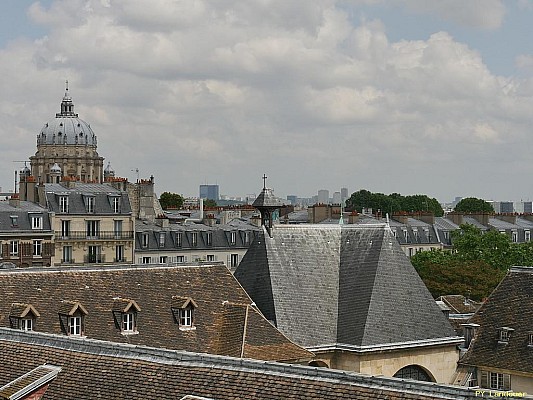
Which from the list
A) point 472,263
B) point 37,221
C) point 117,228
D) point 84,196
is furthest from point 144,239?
point 472,263

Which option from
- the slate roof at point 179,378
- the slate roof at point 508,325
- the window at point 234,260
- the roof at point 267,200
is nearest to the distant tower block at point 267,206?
the roof at point 267,200

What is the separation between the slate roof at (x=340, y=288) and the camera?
42469mm

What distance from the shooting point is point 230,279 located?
1690 inches

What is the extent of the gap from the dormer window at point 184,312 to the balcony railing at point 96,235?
50.4 meters

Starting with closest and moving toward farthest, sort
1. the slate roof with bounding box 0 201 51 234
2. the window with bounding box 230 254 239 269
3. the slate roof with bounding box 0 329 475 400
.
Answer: the slate roof with bounding box 0 329 475 400 < the slate roof with bounding box 0 201 51 234 < the window with bounding box 230 254 239 269

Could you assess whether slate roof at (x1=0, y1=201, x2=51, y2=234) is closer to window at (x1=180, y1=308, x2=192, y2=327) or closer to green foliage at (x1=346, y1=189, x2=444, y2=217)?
window at (x1=180, y1=308, x2=192, y2=327)

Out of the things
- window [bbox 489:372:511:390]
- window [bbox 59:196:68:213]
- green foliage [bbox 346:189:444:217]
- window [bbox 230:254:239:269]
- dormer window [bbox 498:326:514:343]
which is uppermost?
green foliage [bbox 346:189:444:217]

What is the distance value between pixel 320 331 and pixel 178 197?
136508 mm

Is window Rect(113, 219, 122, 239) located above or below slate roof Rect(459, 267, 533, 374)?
above

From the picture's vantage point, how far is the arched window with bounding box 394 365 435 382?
140 feet

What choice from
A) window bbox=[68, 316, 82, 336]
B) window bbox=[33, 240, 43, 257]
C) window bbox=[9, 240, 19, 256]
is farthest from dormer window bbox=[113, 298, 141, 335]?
window bbox=[33, 240, 43, 257]

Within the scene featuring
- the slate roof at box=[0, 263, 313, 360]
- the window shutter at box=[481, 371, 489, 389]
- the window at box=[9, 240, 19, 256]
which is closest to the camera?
the slate roof at box=[0, 263, 313, 360]

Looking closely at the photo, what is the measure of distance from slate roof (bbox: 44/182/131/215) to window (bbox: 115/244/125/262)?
2.93 m

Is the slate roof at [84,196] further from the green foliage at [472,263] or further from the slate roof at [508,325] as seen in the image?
the slate roof at [508,325]
